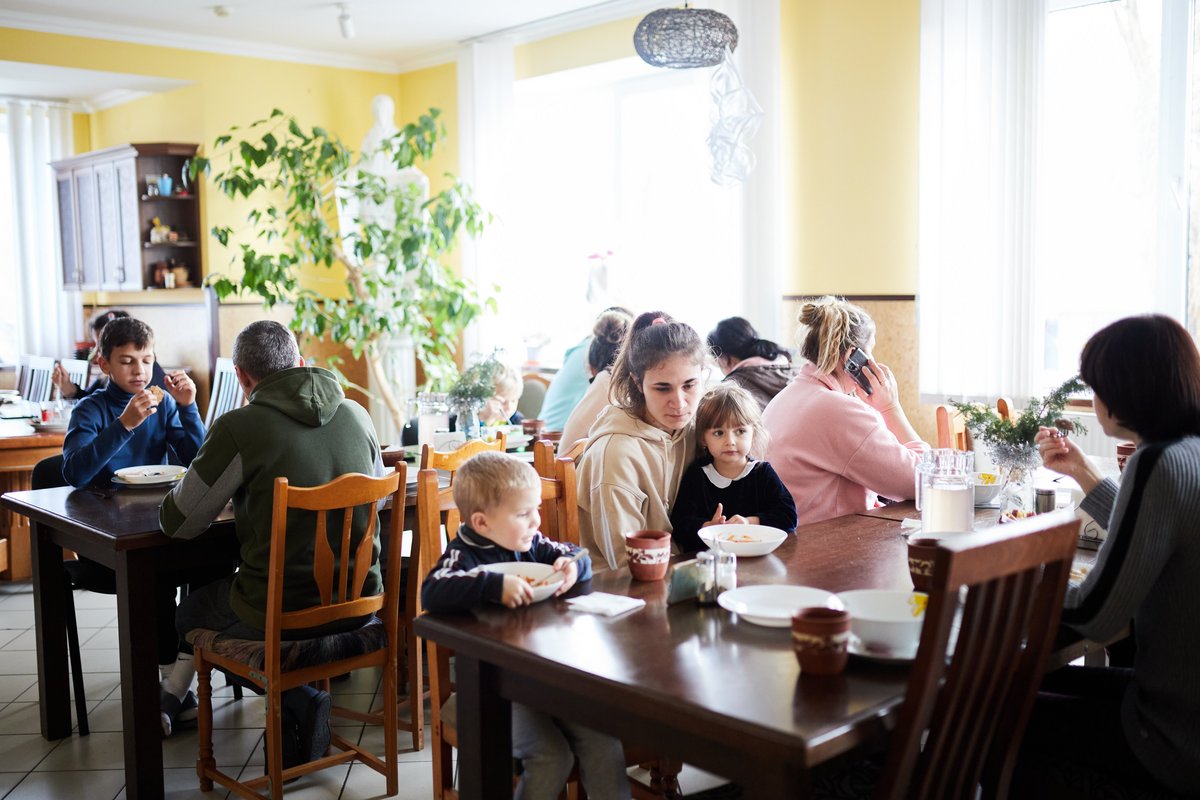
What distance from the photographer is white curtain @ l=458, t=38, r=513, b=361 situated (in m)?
6.59

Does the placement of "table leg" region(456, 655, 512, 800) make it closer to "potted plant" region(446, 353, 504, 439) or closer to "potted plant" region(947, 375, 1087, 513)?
"potted plant" region(947, 375, 1087, 513)

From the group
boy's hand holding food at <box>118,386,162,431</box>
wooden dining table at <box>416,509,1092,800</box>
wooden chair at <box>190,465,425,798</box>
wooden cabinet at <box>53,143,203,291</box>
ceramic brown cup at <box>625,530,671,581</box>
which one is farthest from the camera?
wooden cabinet at <box>53,143,203,291</box>

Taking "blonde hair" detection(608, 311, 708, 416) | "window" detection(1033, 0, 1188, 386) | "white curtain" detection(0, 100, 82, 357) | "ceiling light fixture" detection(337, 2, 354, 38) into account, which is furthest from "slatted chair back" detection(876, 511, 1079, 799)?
"white curtain" detection(0, 100, 82, 357)

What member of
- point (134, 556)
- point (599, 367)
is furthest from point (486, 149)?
point (134, 556)

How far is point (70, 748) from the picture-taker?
10.2ft

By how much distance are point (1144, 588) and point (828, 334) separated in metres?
1.34

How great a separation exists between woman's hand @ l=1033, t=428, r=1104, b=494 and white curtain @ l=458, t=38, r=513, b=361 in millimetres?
4524

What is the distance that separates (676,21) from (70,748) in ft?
10.6

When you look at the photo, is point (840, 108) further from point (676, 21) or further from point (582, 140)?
point (582, 140)

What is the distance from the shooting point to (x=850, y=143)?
196 inches

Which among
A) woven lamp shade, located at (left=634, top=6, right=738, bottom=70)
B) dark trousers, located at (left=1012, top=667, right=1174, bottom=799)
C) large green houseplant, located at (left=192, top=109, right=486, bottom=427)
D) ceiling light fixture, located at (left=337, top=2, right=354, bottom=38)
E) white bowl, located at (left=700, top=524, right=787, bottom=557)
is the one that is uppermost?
ceiling light fixture, located at (left=337, top=2, right=354, bottom=38)

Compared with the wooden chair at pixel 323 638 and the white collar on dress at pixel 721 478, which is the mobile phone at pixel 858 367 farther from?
the wooden chair at pixel 323 638

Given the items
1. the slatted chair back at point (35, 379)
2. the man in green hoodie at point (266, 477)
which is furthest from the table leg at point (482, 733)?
the slatted chair back at point (35, 379)

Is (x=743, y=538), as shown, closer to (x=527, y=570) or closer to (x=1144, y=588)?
(x=527, y=570)
